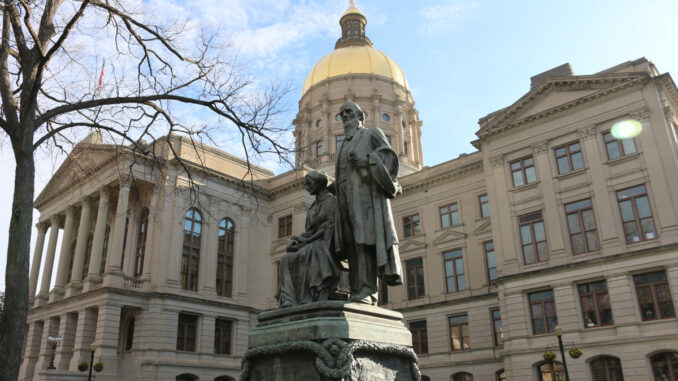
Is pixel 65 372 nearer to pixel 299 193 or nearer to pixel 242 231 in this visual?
pixel 242 231

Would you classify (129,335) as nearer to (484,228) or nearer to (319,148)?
(484,228)

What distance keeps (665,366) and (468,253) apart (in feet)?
45.3

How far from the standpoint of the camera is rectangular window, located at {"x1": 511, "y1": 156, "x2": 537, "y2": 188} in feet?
106

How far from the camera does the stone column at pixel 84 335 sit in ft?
113

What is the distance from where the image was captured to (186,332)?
37250 mm

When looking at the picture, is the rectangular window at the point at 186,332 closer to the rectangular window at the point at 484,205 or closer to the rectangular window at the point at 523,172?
the rectangular window at the point at 484,205

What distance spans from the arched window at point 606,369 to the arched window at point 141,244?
93.2ft

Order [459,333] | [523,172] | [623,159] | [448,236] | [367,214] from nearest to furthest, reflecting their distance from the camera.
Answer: [367,214] → [623,159] → [523,172] → [459,333] → [448,236]

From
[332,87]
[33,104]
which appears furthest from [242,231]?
[33,104]

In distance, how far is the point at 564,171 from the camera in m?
30.8

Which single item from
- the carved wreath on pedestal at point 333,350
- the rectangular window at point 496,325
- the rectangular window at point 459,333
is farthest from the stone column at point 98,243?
the carved wreath on pedestal at point 333,350

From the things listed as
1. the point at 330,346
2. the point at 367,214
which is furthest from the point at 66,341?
the point at 330,346

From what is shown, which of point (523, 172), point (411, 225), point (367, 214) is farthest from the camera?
point (411, 225)

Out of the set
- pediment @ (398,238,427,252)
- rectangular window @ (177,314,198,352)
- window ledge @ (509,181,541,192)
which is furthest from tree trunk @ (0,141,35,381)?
A: pediment @ (398,238,427,252)
